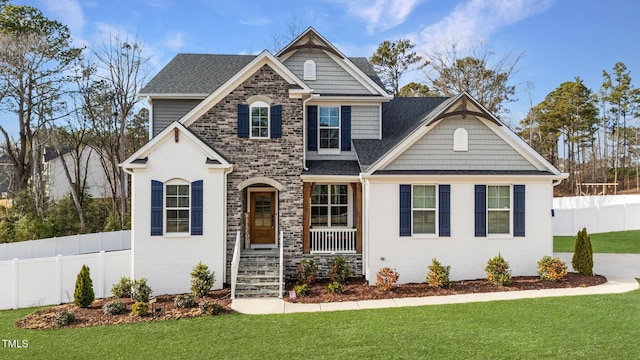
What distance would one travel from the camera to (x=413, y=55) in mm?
35375

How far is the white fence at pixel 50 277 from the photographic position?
11555 millimetres

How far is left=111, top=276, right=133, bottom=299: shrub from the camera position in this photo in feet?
39.7

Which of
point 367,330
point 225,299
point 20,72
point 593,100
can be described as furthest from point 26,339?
point 593,100

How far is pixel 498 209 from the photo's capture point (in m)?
Result: 13.2

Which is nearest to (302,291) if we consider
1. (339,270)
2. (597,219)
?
(339,270)

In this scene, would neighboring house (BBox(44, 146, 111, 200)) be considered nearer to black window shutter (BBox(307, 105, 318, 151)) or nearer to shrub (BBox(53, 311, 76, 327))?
black window shutter (BBox(307, 105, 318, 151))

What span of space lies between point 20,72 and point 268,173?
20317mm

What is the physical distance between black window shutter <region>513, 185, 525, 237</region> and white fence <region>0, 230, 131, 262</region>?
59.6 feet

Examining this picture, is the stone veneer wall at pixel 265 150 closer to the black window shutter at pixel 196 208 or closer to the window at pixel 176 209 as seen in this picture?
the black window shutter at pixel 196 208

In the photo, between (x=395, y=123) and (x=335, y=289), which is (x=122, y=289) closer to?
(x=335, y=289)

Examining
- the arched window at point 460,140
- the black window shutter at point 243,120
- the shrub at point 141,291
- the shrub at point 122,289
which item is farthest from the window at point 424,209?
the shrub at point 122,289

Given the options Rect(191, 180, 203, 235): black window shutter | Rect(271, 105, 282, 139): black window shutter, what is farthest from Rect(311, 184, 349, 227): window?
Rect(191, 180, 203, 235): black window shutter

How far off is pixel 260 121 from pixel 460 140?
696cm

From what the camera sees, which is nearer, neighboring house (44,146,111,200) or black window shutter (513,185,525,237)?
black window shutter (513,185,525,237)
